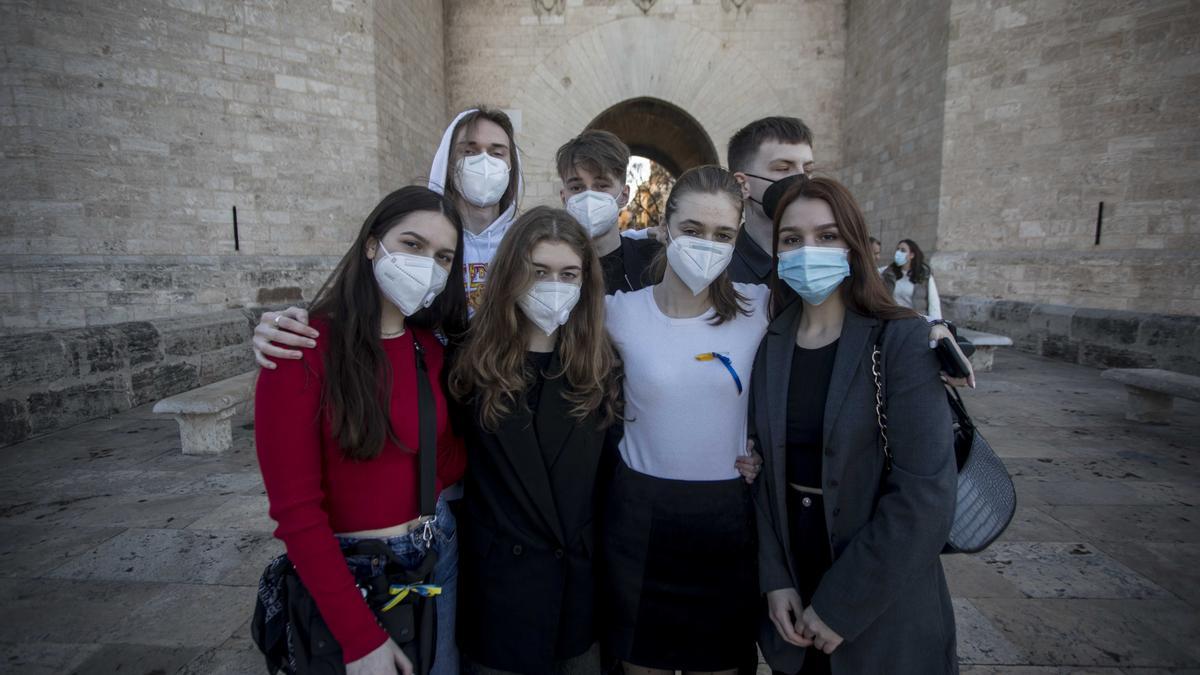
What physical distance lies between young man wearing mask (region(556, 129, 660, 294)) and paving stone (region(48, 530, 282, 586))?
2136 millimetres

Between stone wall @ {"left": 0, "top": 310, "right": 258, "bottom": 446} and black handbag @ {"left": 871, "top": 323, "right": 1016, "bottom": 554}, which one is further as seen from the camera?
stone wall @ {"left": 0, "top": 310, "right": 258, "bottom": 446}

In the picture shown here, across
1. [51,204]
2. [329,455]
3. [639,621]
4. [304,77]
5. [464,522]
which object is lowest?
[639,621]

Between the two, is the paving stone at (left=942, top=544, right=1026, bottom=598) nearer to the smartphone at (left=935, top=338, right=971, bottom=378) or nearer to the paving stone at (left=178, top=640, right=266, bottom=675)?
the smartphone at (left=935, top=338, right=971, bottom=378)

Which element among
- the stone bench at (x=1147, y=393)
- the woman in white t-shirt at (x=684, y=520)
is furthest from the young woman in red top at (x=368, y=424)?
the stone bench at (x=1147, y=393)

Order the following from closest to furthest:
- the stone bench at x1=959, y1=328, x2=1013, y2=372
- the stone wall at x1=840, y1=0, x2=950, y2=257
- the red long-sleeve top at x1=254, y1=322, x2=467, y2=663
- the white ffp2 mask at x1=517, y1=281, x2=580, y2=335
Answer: the red long-sleeve top at x1=254, y1=322, x2=467, y2=663 → the white ffp2 mask at x1=517, y1=281, x2=580, y2=335 → the stone bench at x1=959, y1=328, x2=1013, y2=372 → the stone wall at x1=840, y1=0, x2=950, y2=257

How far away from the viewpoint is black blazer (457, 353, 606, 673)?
1.40 meters

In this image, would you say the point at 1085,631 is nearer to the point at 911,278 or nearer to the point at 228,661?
the point at 228,661

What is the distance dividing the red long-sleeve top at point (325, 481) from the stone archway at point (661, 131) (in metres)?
10.3

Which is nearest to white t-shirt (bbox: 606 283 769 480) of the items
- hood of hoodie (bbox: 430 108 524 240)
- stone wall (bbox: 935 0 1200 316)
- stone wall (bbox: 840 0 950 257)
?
hood of hoodie (bbox: 430 108 524 240)

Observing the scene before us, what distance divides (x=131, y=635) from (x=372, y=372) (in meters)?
1.74

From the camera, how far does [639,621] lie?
4.84 ft

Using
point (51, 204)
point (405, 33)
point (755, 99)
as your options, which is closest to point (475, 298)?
point (51, 204)

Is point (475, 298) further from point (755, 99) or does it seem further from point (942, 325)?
point (755, 99)

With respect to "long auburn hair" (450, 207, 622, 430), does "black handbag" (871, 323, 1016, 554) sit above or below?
below
